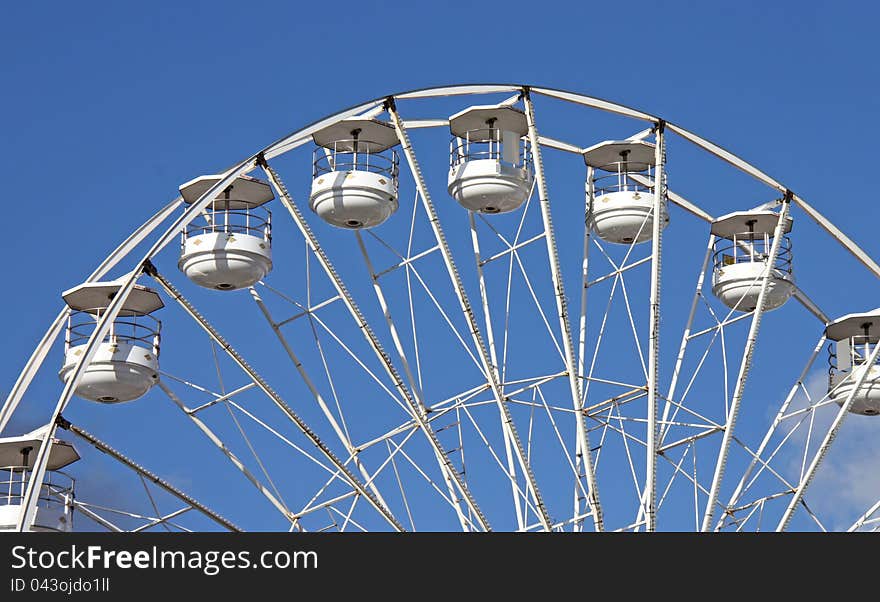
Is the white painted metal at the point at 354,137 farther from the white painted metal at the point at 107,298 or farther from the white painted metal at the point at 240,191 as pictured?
the white painted metal at the point at 107,298

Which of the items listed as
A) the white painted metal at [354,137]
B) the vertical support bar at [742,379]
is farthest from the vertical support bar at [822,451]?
the white painted metal at [354,137]

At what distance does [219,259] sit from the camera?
48.2 meters

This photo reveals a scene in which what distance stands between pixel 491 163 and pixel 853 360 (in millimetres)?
13282

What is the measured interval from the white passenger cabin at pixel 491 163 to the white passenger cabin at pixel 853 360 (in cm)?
1139

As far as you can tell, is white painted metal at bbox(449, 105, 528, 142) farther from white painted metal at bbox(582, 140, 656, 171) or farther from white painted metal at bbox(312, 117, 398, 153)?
white painted metal at bbox(582, 140, 656, 171)

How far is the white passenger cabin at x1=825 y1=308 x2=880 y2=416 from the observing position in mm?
55156

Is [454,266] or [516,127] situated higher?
[516,127]

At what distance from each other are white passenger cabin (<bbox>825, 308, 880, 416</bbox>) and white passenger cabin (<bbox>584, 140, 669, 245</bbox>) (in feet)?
25.7

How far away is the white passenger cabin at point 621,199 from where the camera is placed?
49844 mm
